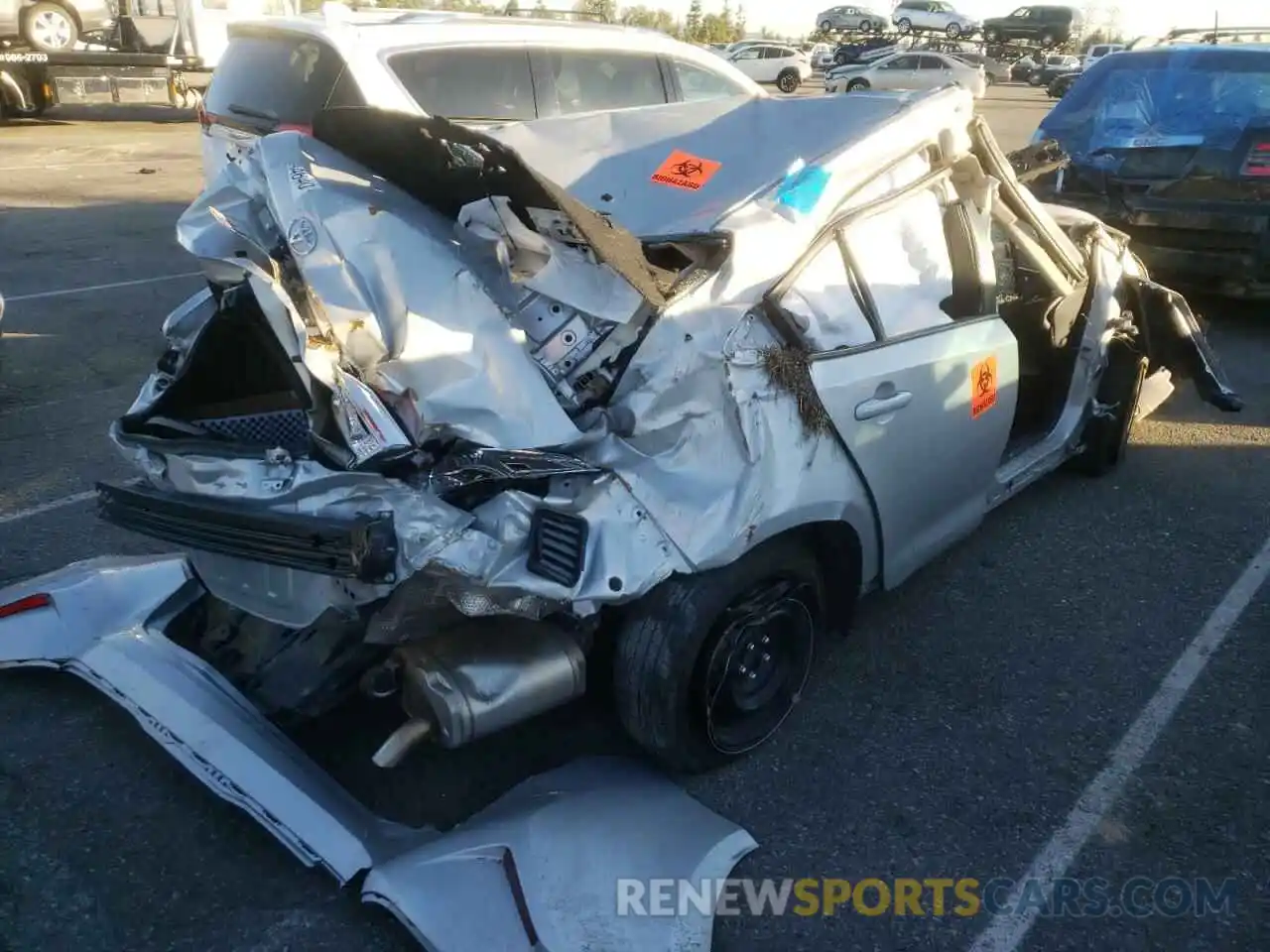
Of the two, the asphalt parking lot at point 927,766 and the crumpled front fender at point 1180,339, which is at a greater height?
the crumpled front fender at point 1180,339

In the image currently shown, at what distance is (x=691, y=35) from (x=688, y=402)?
59.9 m

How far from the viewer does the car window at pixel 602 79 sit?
686 cm

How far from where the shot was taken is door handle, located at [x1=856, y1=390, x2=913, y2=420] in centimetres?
303

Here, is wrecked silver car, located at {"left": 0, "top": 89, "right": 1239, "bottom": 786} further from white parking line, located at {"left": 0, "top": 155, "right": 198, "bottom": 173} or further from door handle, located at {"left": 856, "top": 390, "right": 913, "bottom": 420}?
white parking line, located at {"left": 0, "top": 155, "right": 198, "bottom": 173}

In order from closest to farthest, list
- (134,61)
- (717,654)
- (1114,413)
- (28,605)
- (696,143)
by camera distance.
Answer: (717,654) < (28,605) < (696,143) < (1114,413) < (134,61)

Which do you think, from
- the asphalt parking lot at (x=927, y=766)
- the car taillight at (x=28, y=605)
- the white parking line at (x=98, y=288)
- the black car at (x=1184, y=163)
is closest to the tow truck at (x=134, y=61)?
the white parking line at (x=98, y=288)

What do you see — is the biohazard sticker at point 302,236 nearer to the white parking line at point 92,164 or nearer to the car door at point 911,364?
the car door at point 911,364

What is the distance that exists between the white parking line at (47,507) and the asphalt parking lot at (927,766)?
1 centimetres

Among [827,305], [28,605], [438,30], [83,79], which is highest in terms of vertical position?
[438,30]

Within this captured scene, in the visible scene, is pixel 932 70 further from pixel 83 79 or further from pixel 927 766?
pixel 927 766

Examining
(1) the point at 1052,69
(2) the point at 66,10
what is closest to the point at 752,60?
(1) the point at 1052,69

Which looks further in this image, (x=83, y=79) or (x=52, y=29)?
(x=52, y=29)

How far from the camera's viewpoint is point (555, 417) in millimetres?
2693

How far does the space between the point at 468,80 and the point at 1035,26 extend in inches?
1672
